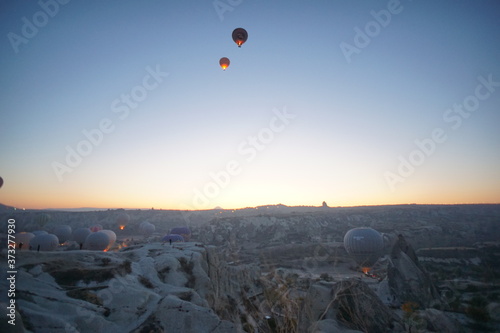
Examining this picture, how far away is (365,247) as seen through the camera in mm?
30594

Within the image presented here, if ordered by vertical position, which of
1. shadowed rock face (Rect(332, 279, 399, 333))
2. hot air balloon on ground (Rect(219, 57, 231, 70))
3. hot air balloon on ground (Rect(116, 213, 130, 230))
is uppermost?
hot air balloon on ground (Rect(219, 57, 231, 70))

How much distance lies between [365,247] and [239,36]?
27831mm

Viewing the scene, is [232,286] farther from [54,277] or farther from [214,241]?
[214,241]

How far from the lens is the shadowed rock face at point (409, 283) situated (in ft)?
59.8

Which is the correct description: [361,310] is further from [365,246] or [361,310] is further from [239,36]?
[365,246]

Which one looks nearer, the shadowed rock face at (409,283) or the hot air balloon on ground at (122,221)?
the shadowed rock face at (409,283)

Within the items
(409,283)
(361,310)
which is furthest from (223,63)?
(409,283)

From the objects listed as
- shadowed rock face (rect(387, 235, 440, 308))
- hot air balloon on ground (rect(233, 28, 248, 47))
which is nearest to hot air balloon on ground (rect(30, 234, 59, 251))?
Result: hot air balloon on ground (rect(233, 28, 248, 47))

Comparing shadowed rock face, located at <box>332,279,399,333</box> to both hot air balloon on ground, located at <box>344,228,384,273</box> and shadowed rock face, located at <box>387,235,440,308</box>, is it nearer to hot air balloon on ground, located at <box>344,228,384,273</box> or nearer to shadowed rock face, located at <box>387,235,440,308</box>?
shadowed rock face, located at <box>387,235,440,308</box>

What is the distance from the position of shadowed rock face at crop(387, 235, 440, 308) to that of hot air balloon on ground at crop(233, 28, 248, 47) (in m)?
21.9

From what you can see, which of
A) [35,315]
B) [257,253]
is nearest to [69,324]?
[35,315]

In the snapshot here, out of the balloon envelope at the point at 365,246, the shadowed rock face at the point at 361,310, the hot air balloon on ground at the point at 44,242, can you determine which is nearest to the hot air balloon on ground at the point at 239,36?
the shadowed rock face at the point at 361,310

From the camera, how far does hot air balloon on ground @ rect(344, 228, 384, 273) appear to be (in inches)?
1208

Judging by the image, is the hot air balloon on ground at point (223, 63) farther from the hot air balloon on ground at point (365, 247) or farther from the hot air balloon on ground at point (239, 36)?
the hot air balloon on ground at point (365, 247)
